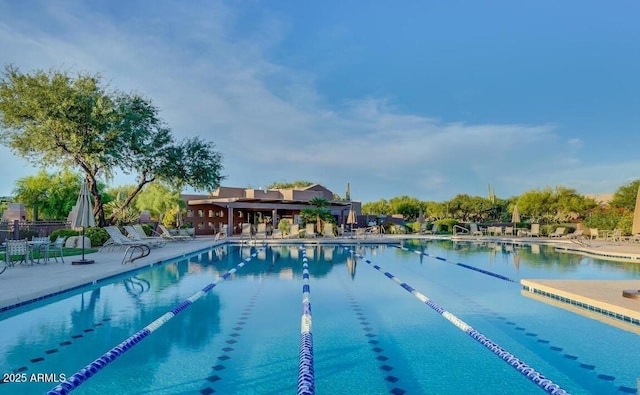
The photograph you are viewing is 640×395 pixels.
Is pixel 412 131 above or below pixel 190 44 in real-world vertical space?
below

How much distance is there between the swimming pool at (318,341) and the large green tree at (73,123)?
8.90 metres

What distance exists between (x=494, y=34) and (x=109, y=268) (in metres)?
18.9

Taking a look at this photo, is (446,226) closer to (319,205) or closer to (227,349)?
(319,205)

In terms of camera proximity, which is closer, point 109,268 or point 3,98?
point 109,268

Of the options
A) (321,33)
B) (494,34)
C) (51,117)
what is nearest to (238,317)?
(51,117)

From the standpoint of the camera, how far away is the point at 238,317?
20.2 ft

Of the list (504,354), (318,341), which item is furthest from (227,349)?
(504,354)

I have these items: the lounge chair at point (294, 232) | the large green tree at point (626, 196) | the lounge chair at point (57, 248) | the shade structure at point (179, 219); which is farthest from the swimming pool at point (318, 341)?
the large green tree at point (626, 196)

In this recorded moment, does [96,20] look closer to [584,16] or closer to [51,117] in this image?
[51,117]

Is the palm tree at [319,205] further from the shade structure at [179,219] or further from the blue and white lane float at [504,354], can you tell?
the blue and white lane float at [504,354]

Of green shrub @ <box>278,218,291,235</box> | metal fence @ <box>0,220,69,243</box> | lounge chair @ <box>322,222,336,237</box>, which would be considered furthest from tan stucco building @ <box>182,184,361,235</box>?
metal fence @ <box>0,220,69,243</box>

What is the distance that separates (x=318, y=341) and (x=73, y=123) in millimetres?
14136

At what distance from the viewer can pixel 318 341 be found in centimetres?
504

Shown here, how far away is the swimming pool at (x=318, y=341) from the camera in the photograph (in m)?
3.85
